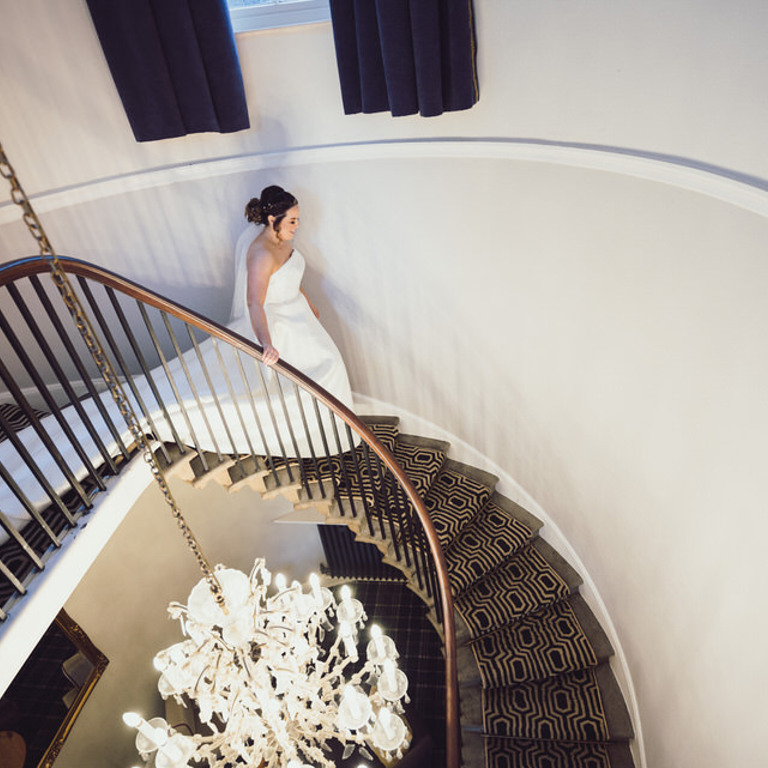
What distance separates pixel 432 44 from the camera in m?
2.70

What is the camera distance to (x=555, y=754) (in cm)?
Answer: 319

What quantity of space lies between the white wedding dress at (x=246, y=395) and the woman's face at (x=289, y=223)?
170 millimetres

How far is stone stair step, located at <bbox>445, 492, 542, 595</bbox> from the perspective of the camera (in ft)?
12.5

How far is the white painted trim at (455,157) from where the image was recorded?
1.89 meters

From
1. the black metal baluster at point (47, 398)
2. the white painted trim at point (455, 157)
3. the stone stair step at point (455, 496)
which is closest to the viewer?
the white painted trim at point (455, 157)

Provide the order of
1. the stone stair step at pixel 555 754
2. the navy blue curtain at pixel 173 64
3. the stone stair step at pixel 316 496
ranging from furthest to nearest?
the stone stair step at pixel 316 496 → the stone stair step at pixel 555 754 → the navy blue curtain at pixel 173 64

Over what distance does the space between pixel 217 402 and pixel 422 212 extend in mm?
1642

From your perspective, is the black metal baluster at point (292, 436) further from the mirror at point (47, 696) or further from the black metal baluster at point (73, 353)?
the mirror at point (47, 696)

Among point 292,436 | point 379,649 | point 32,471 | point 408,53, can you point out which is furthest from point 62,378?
point 408,53

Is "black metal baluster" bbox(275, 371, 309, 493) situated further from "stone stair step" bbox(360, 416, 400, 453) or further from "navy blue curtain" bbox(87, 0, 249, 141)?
"navy blue curtain" bbox(87, 0, 249, 141)

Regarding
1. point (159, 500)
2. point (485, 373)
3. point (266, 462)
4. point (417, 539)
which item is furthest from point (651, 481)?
point (159, 500)

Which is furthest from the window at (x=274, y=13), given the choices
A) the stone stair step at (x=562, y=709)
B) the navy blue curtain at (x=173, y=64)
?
the stone stair step at (x=562, y=709)

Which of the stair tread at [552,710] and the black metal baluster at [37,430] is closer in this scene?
the black metal baluster at [37,430]

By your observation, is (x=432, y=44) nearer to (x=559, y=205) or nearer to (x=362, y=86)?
(x=362, y=86)
